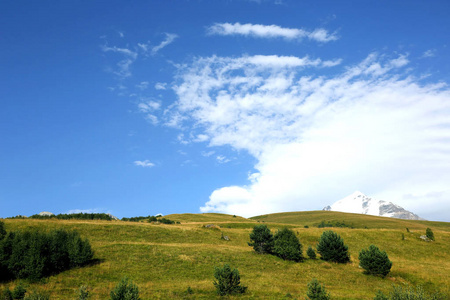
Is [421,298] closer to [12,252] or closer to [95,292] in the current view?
[95,292]

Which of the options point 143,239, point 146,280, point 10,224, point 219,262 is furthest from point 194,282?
point 10,224

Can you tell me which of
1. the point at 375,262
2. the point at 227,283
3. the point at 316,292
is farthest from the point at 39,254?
the point at 375,262

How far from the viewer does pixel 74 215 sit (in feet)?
235

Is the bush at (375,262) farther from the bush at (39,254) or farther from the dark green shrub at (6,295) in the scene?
the dark green shrub at (6,295)

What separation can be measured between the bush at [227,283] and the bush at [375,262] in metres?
20.4

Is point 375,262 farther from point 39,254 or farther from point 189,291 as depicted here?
point 39,254

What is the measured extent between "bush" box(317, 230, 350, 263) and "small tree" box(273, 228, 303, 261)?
14.7 feet

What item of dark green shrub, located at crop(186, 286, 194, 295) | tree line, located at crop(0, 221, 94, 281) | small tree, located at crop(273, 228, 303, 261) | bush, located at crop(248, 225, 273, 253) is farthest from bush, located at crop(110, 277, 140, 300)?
bush, located at crop(248, 225, 273, 253)

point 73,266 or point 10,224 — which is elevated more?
point 10,224

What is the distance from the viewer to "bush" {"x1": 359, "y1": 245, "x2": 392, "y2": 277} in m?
36.7

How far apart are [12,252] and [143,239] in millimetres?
24123

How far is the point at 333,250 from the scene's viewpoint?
4484cm

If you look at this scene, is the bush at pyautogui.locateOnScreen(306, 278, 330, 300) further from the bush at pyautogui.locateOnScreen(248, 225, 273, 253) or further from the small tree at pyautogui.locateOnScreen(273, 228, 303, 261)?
the bush at pyautogui.locateOnScreen(248, 225, 273, 253)

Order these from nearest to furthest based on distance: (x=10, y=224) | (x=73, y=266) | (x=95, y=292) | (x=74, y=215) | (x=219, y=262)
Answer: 1. (x=95, y=292)
2. (x=73, y=266)
3. (x=219, y=262)
4. (x=10, y=224)
5. (x=74, y=215)
